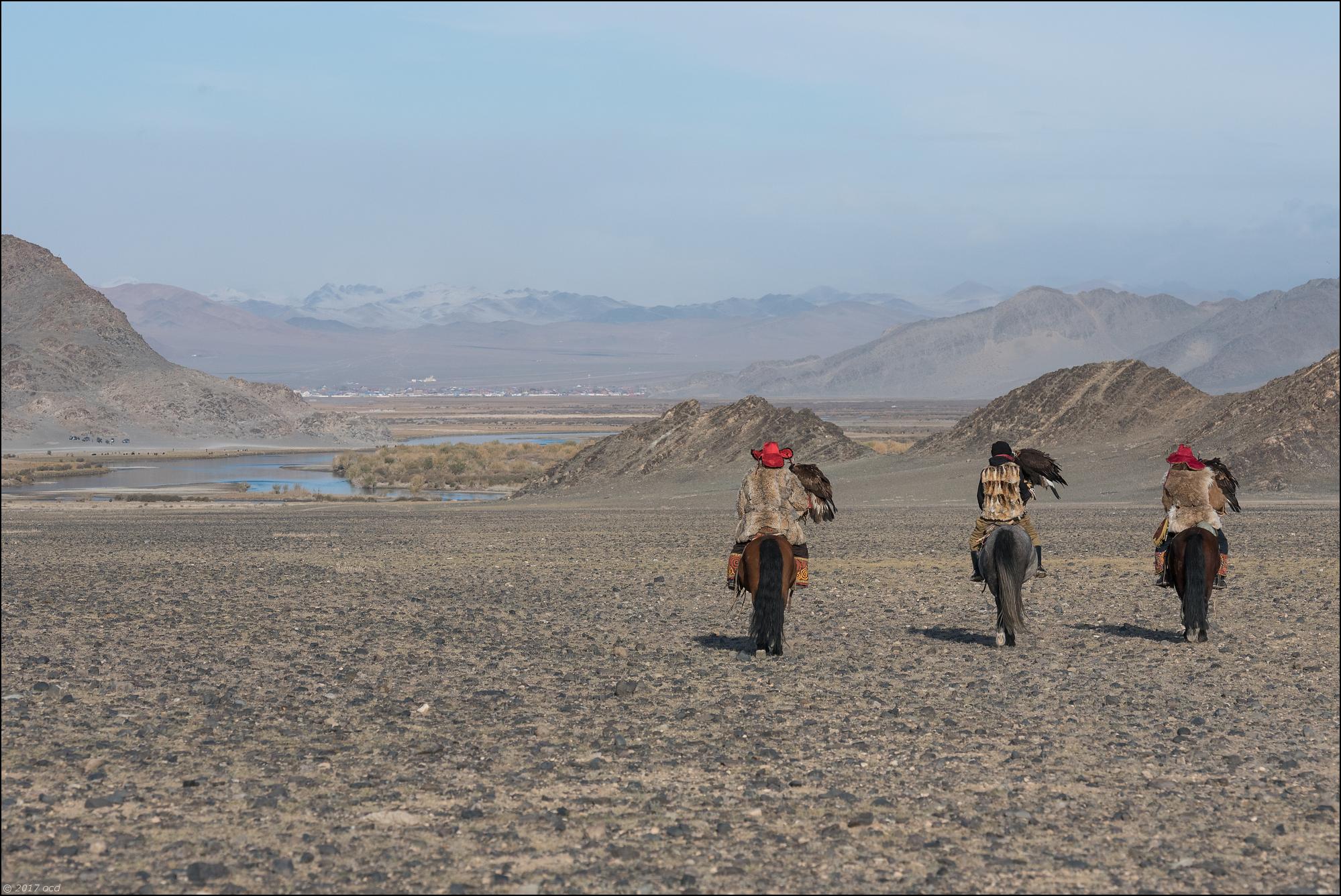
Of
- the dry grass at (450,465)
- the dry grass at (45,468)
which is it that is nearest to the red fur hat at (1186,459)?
the dry grass at (450,465)

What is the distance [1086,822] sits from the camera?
719 centimetres

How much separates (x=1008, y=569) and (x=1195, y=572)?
67.3 inches

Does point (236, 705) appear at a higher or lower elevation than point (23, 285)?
lower

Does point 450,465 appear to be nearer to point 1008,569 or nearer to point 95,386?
point 95,386

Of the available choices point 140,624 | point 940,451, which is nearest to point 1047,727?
point 140,624

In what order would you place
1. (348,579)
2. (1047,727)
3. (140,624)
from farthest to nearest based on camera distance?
(348,579) < (140,624) < (1047,727)

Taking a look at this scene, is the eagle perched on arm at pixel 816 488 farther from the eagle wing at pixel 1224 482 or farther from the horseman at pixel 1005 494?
the eagle wing at pixel 1224 482

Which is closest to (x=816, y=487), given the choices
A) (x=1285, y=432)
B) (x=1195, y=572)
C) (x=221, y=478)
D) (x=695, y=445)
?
(x=1195, y=572)

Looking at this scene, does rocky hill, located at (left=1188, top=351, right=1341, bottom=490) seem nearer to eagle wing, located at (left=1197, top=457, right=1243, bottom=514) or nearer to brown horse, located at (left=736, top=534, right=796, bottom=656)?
eagle wing, located at (left=1197, top=457, right=1243, bottom=514)

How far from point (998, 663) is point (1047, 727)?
9.05 ft

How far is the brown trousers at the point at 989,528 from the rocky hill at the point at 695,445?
38.0 meters

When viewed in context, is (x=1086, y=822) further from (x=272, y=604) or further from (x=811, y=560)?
(x=811, y=560)

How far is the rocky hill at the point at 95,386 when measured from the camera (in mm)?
100250

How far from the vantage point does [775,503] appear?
1242 centimetres
